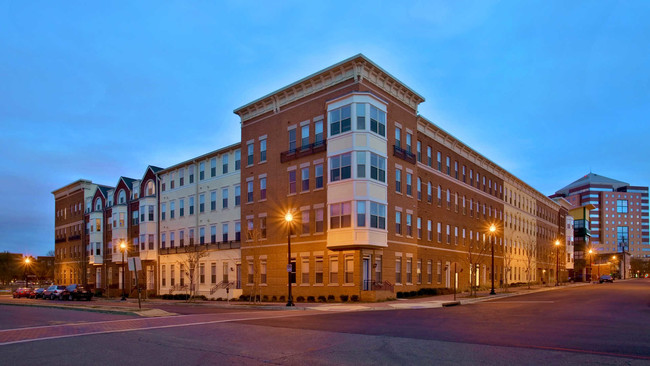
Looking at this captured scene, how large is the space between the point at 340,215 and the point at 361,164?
3872 millimetres

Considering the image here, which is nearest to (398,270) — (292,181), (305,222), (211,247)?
(305,222)

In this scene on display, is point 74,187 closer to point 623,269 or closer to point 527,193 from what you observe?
point 527,193

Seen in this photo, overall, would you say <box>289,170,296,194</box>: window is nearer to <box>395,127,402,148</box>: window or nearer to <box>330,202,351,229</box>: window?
<box>330,202,351,229</box>: window

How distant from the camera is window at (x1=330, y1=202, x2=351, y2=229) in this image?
112 ft

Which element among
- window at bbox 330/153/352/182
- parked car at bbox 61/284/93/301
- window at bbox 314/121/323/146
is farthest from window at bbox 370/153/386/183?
parked car at bbox 61/284/93/301

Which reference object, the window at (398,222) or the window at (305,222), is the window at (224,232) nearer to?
the window at (305,222)

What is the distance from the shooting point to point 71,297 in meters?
50.2

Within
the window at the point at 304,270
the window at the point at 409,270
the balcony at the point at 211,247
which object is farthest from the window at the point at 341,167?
the balcony at the point at 211,247

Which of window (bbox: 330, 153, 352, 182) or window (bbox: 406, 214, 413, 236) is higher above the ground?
window (bbox: 330, 153, 352, 182)

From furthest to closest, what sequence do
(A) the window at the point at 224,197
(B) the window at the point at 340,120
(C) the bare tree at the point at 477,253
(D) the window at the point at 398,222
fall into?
(C) the bare tree at the point at 477,253 < (A) the window at the point at 224,197 < (D) the window at the point at 398,222 < (B) the window at the point at 340,120

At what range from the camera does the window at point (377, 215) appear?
34.2 meters

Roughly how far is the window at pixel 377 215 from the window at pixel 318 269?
5182 millimetres

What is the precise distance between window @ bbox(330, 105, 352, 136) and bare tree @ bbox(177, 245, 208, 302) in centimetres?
1883

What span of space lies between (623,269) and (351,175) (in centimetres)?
15150
